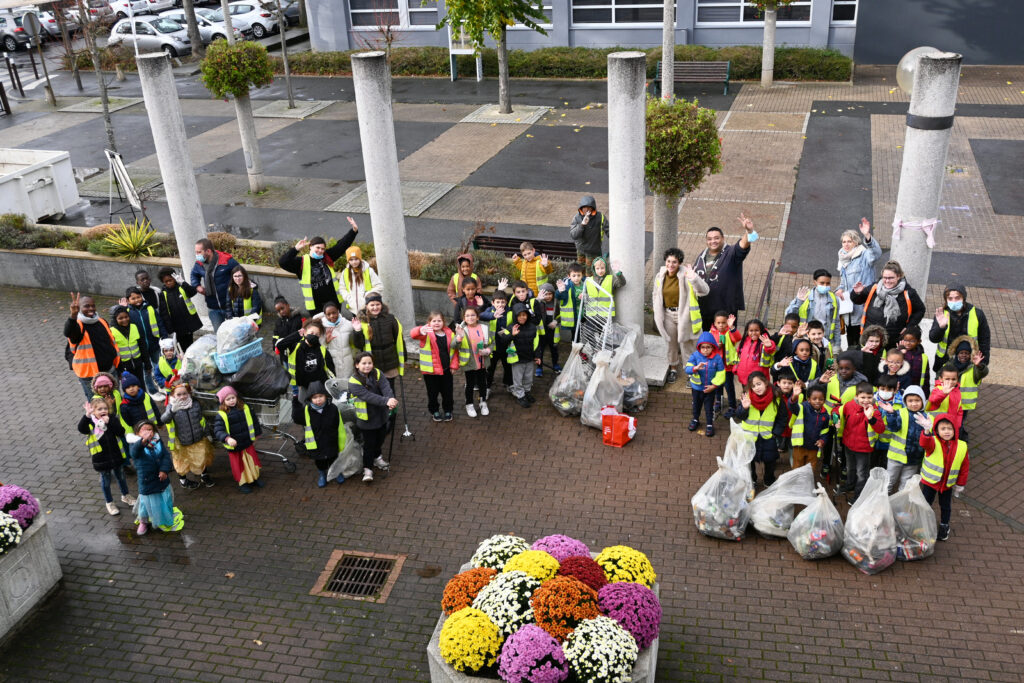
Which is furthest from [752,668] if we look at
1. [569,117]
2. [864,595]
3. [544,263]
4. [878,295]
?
[569,117]

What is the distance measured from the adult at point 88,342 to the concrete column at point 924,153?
863 cm

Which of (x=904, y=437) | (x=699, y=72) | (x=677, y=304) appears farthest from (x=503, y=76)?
(x=904, y=437)

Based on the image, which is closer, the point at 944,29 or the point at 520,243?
the point at 520,243

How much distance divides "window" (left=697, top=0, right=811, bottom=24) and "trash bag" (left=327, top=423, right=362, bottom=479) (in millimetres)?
19471

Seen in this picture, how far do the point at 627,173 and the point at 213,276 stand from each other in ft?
16.2

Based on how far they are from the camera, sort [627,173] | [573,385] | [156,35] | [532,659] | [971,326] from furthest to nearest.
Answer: [156,35]
[627,173]
[573,385]
[971,326]
[532,659]

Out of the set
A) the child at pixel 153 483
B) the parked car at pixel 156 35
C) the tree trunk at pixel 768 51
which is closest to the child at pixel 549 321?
the child at pixel 153 483

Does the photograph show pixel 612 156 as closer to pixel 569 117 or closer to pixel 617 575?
pixel 617 575

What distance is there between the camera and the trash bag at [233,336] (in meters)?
9.72

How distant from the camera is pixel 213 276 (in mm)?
11039

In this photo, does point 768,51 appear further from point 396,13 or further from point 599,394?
point 599,394

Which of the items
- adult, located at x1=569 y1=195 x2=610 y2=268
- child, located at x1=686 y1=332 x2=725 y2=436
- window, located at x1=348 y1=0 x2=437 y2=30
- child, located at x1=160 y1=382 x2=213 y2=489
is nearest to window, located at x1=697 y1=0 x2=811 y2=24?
window, located at x1=348 y1=0 x2=437 y2=30

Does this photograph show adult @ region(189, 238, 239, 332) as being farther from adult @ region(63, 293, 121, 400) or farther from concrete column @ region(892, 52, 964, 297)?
concrete column @ region(892, 52, 964, 297)

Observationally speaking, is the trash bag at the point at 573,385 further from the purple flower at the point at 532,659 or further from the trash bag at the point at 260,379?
the purple flower at the point at 532,659
